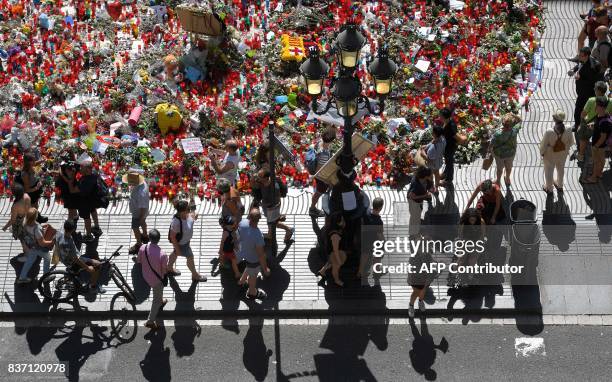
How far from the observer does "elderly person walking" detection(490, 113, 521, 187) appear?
623 inches

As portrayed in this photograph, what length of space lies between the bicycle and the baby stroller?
6067mm

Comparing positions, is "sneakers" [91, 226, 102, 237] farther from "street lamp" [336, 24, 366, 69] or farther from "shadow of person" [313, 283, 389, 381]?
"street lamp" [336, 24, 366, 69]

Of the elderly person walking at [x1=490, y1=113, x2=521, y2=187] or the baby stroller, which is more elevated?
the elderly person walking at [x1=490, y1=113, x2=521, y2=187]

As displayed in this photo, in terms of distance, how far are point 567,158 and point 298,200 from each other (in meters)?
5.06

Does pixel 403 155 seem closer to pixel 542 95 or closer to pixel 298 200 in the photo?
pixel 298 200

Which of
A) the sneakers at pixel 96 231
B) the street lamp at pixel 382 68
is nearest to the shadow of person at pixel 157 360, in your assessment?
the sneakers at pixel 96 231

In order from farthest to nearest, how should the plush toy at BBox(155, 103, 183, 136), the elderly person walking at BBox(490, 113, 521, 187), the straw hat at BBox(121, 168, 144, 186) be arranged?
the plush toy at BBox(155, 103, 183, 136)
the elderly person walking at BBox(490, 113, 521, 187)
the straw hat at BBox(121, 168, 144, 186)

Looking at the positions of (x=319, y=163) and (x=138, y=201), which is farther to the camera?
(x=319, y=163)

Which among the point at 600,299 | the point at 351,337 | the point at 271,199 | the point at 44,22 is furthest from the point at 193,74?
the point at 600,299

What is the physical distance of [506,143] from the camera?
16.1m

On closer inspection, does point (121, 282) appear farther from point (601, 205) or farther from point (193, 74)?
point (601, 205)

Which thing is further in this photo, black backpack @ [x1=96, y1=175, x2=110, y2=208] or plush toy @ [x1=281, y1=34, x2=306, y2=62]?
plush toy @ [x1=281, y1=34, x2=306, y2=62]

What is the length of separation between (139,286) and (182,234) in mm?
1280

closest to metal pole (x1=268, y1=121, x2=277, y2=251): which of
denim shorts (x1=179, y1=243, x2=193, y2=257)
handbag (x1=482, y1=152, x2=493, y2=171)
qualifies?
denim shorts (x1=179, y1=243, x2=193, y2=257)
